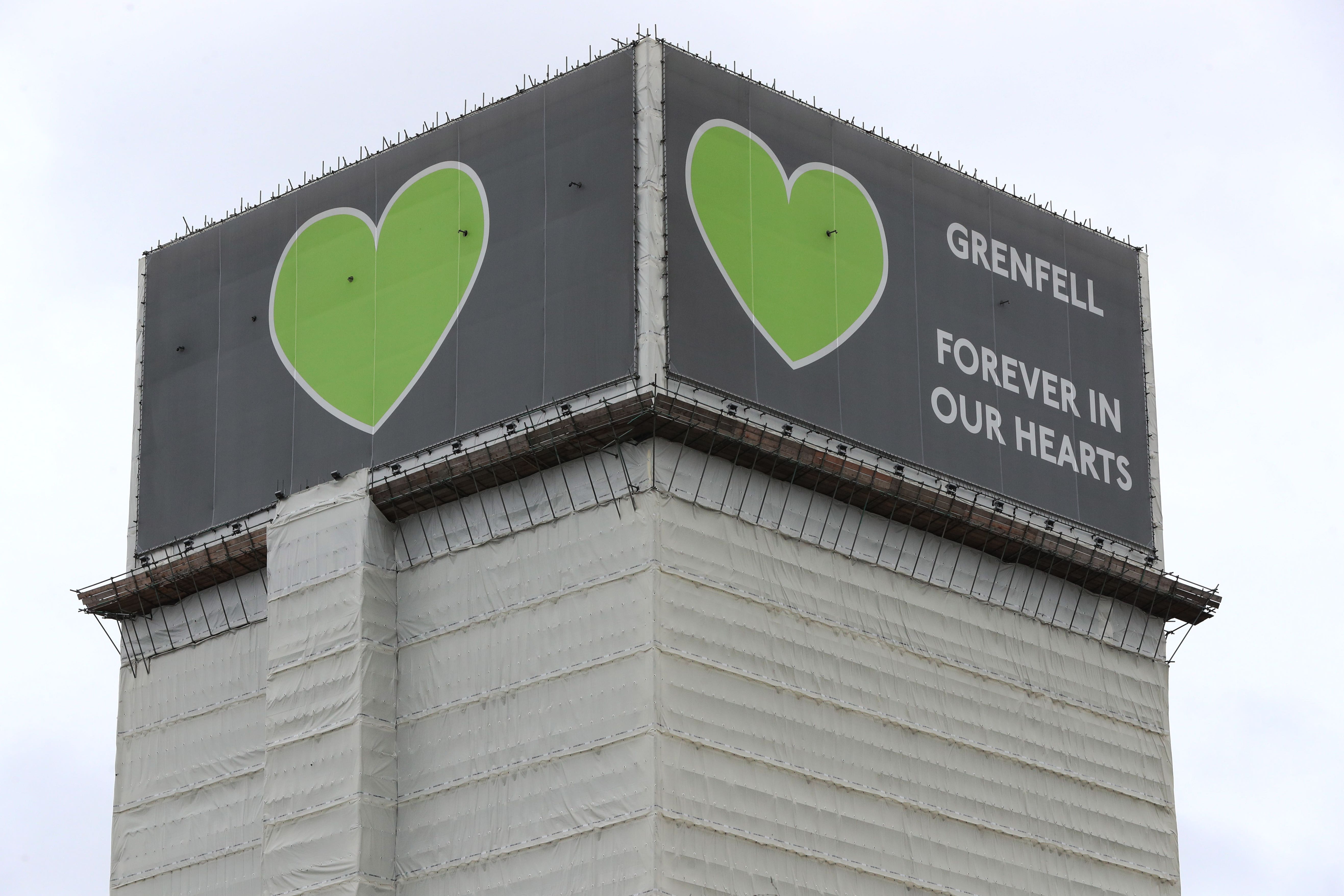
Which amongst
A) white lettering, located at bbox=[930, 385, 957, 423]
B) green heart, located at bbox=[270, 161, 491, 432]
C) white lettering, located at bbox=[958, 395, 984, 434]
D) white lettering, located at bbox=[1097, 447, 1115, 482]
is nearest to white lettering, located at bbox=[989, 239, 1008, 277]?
white lettering, located at bbox=[958, 395, 984, 434]

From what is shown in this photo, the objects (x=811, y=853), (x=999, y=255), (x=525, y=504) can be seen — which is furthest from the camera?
(x=999, y=255)

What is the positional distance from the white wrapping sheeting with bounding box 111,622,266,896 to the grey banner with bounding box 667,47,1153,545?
22.7 meters

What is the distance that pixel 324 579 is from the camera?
93.6m

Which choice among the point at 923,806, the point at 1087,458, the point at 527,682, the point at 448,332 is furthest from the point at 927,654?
the point at 448,332

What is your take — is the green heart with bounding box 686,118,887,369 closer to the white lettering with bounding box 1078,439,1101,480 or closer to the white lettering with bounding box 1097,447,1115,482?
the white lettering with bounding box 1078,439,1101,480

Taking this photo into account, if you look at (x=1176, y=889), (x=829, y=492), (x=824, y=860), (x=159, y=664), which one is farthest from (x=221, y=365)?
(x=1176, y=889)

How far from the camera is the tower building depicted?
284 ft

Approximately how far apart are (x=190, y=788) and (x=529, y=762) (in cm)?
1845

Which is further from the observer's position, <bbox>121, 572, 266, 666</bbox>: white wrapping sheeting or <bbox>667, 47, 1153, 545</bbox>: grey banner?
<bbox>121, 572, 266, 666</bbox>: white wrapping sheeting

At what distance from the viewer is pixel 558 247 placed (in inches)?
3622

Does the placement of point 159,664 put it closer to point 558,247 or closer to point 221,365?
point 221,365

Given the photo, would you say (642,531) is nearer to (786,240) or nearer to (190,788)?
(786,240)

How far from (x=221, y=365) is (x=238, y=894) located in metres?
21.3

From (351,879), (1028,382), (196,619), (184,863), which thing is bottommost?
(351,879)
